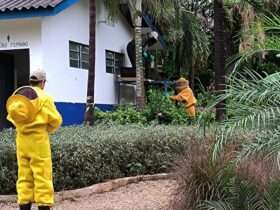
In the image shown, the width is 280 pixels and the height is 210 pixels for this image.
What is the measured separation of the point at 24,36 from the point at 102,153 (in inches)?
272

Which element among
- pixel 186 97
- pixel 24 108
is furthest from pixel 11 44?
pixel 24 108

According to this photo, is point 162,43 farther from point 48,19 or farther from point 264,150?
point 264,150

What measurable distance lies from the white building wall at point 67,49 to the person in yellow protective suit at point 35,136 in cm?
828

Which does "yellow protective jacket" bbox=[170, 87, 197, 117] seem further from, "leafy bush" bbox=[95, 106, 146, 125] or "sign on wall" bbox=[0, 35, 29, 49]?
"sign on wall" bbox=[0, 35, 29, 49]

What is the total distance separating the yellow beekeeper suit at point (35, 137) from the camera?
21.1ft

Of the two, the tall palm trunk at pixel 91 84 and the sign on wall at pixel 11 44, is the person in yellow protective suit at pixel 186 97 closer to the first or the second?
the tall palm trunk at pixel 91 84

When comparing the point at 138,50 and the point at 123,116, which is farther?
the point at 138,50

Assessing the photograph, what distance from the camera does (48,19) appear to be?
14805mm

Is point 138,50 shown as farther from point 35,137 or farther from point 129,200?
point 35,137

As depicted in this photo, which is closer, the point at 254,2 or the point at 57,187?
the point at 254,2

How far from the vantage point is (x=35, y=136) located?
21.3 ft

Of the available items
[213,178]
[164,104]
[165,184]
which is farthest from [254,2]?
[164,104]

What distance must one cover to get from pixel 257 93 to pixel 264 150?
0.51 meters

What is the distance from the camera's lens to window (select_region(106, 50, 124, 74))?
701 inches
